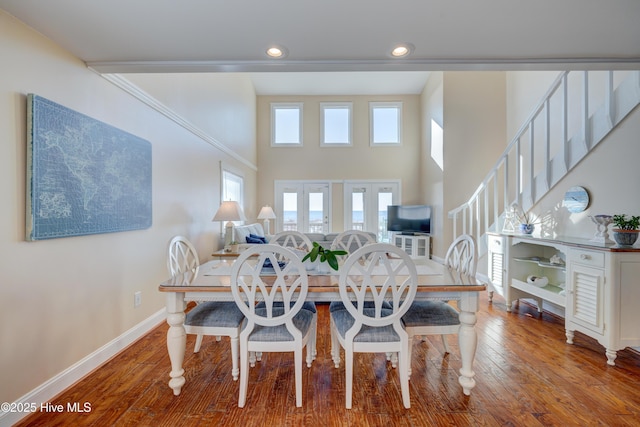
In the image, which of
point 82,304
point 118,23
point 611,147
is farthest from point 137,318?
point 611,147

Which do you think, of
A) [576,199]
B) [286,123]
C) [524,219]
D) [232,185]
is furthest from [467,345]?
[286,123]

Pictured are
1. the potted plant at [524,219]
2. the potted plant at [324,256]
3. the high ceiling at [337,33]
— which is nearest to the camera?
the high ceiling at [337,33]

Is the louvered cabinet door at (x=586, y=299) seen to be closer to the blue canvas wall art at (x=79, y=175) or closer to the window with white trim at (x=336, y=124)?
the blue canvas wall art at (x=79, y=175)

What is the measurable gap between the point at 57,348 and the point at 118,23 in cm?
207

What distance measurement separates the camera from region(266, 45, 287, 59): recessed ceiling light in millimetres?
1975

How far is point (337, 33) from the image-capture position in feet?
5.94

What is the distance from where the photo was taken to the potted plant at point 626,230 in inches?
86.7

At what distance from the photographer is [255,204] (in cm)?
721

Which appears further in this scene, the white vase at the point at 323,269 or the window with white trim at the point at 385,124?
the window with white trim at the point at 385,124

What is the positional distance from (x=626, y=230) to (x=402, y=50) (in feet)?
7.29

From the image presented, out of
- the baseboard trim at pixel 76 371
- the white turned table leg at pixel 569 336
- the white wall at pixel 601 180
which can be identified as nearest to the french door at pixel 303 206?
the white wall at pixel 601 180

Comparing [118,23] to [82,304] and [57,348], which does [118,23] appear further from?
[57,348]

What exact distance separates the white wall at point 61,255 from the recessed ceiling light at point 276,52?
1368 mm

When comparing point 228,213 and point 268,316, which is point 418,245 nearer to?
point 228,213
